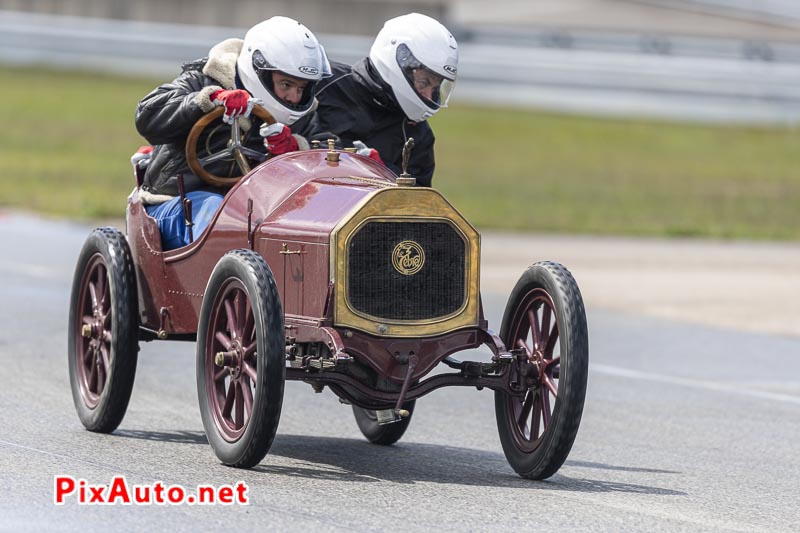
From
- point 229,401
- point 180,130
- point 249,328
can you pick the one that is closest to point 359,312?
point 249,328

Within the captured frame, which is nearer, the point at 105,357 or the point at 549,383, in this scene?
the point at 549,383

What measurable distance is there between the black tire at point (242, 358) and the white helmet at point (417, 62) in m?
1.70

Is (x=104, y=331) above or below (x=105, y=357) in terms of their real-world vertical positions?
above

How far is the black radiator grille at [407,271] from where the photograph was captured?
22.6 ft

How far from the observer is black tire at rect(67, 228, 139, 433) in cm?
786

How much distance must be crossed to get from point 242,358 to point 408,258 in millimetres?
804

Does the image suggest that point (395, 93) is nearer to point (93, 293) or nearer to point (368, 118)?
point (368, 118)

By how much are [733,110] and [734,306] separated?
2625 centimetres

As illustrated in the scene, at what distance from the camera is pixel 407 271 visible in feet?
22.9

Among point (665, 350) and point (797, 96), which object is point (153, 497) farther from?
point (797, 96)

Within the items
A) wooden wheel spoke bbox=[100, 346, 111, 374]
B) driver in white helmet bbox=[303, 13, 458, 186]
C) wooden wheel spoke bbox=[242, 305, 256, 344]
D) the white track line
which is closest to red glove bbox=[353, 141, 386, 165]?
driver in white helmet bbox=[303, 13, 458, 186]

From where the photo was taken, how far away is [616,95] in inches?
1695

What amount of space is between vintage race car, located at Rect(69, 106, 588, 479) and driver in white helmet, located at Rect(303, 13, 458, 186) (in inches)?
29.6

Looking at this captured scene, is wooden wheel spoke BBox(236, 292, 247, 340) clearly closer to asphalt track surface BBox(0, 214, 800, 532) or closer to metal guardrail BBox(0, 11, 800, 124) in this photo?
asphalt track surface BBox(0, 214, 800, 532)
